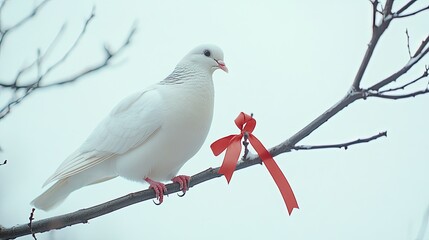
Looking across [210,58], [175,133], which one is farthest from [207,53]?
[175,133]

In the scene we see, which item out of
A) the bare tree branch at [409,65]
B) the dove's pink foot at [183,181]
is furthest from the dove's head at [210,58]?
the bare tree branch at [409,65]

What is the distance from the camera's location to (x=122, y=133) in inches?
29.6

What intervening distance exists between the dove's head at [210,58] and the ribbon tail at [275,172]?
0.19 meters

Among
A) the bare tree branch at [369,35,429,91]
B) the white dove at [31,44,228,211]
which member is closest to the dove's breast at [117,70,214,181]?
the white dove at [31,44,228,211]

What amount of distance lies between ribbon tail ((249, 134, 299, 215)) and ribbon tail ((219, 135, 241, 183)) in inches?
0.7

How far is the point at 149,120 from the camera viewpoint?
2.36 ft

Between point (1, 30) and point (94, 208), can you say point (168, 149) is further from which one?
point (1, 30)

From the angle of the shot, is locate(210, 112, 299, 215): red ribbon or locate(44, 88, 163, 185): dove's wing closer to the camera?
locate(210, 112, 299, 215): red ribbon

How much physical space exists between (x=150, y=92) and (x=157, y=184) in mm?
138

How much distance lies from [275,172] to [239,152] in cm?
4

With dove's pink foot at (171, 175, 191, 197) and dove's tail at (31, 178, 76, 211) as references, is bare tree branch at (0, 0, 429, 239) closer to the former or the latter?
dove's pink foot at (171, 175, 191, 197)

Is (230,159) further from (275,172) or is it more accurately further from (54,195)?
(54,195)

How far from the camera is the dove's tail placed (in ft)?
2.49

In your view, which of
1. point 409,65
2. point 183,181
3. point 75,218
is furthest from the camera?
point 183,181
